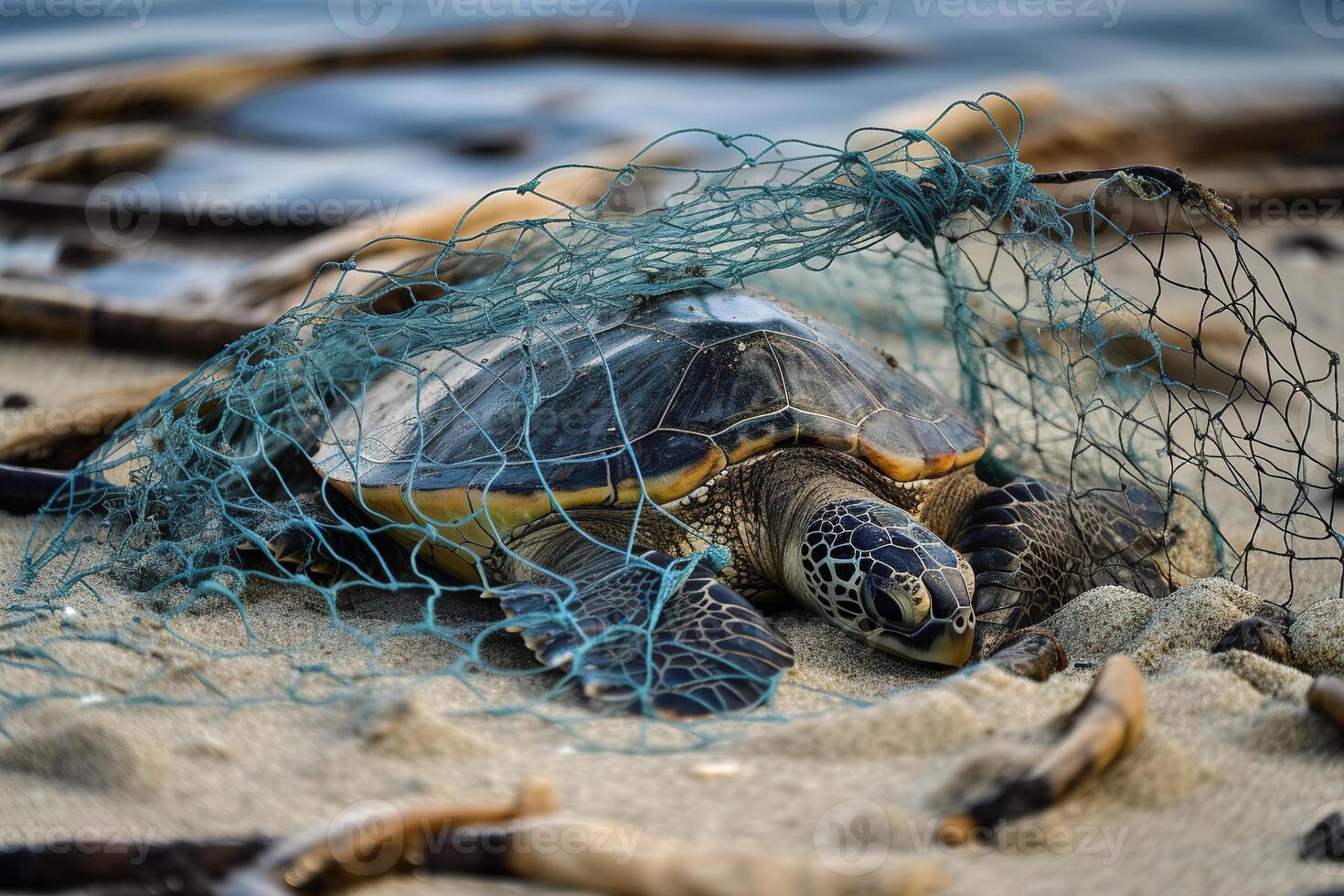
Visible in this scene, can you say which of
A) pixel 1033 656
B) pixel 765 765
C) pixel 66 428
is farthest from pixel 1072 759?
pixel 66 428

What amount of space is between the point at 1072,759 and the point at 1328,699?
53 centimetres

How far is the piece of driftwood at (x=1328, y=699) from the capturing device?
1692 millimetres

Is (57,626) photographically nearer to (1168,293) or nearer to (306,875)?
(306,875)

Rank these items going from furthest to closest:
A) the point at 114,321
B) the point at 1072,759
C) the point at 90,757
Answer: the point at 114,321
the point at 90,757
the point at 1072,759

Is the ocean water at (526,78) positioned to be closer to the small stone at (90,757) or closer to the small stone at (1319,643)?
the small stone at (90,757)

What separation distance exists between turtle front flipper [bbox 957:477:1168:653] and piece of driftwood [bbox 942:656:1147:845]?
2.83 ft

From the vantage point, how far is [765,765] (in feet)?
5.59

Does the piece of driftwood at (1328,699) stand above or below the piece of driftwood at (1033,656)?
above

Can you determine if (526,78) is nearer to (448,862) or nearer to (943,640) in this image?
(943,640)

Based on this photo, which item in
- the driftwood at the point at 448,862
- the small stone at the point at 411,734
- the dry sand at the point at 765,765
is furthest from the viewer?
the small stone at the point at 411,734

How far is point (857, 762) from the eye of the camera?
169 centimetres

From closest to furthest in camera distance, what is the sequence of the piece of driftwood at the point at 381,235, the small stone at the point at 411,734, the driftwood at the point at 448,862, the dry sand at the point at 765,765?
the driftwood at the point at 448,862, the dry sand at the point at 765,765, the small stone at the point at 411,734, the piece of driftwood at the point at 381,235

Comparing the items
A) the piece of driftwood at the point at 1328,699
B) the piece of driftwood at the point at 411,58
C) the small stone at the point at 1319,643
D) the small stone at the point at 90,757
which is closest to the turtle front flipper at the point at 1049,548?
the small stone at the point at 1319,643

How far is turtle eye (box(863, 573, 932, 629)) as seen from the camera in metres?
2.33
